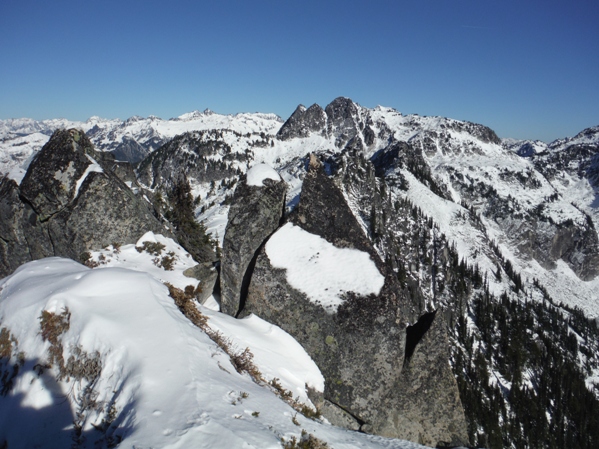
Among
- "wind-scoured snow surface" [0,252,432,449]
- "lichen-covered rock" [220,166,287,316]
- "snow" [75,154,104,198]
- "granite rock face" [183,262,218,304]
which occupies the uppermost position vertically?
"snow" [75,154,104,198]

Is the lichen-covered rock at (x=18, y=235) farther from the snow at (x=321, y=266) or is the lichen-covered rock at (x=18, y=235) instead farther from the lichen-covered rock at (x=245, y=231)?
the snow at (x=321, y=266)

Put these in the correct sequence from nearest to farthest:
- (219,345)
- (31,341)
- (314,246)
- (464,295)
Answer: (31,341), (219,345), (314,246), (464,295)

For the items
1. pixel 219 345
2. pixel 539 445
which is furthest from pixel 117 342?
pixel 539 445

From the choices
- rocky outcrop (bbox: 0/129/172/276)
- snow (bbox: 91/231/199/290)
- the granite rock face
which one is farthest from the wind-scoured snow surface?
rocky outcrop (bbox: 0/129/172/276)

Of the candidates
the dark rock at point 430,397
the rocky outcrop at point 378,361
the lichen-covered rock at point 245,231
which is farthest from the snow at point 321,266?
the dark rock at point 430,397

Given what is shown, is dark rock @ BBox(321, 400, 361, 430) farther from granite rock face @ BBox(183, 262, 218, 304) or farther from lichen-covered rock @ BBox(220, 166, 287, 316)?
granite rock face @ BBox(183, 262, 218, 304)

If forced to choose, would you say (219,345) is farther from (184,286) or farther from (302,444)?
(184,286)
